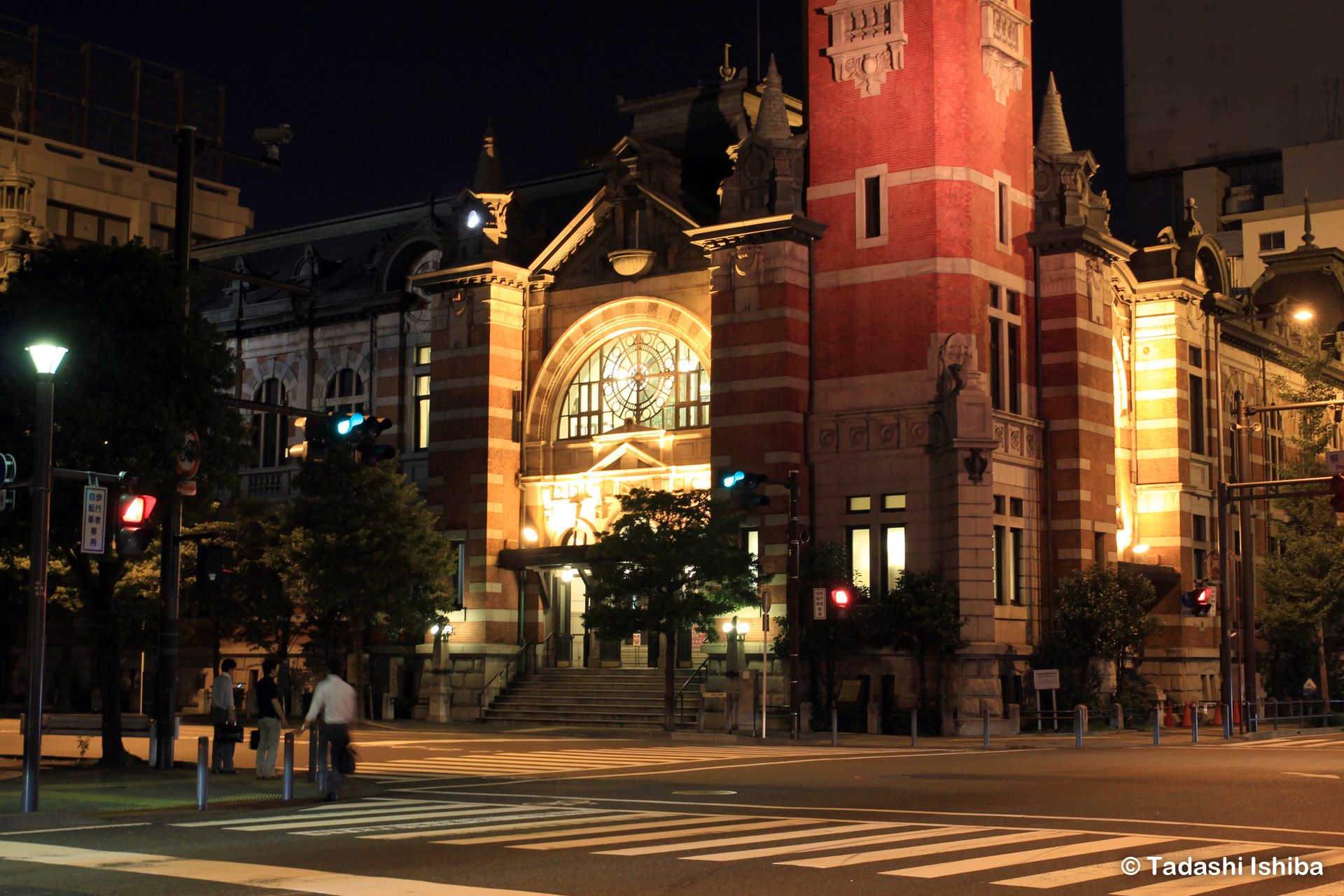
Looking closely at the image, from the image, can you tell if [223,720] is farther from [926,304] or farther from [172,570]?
[926,304]

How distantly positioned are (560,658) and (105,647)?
81.3ft

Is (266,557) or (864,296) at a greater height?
(864,296)

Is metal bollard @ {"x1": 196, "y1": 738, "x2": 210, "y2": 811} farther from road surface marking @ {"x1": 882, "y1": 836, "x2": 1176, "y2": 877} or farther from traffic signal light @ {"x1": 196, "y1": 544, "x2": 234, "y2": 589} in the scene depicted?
road surface marking @ {"x1": 882, "y1": 836, "x2": 1176, "y2": 877}

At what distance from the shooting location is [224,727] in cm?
2528

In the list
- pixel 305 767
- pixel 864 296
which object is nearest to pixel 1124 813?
pixel 305 767

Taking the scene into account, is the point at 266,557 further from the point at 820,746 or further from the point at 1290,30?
the point at 1290,30

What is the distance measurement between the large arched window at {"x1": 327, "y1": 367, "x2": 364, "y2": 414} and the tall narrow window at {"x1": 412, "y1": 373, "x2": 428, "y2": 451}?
2.90 meters

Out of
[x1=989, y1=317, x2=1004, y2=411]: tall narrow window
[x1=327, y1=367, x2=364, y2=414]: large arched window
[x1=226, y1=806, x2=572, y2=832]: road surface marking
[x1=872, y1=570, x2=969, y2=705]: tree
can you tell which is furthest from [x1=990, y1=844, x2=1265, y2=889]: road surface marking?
[x1=327, y1=367, x2=364, y2=414]: large arched window

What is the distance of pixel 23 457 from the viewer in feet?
86.4

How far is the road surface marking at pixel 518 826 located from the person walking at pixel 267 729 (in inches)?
276

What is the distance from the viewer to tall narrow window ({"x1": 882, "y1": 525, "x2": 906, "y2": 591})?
45.1 m

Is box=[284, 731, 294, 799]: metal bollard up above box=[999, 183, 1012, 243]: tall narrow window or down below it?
below

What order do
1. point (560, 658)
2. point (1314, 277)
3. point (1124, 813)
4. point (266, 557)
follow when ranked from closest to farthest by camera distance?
1. point (1124, 813)
2. point (266, 557)
3. point (560, 658)
4. point (1314, 277)

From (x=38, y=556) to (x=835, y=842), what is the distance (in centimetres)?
1097
